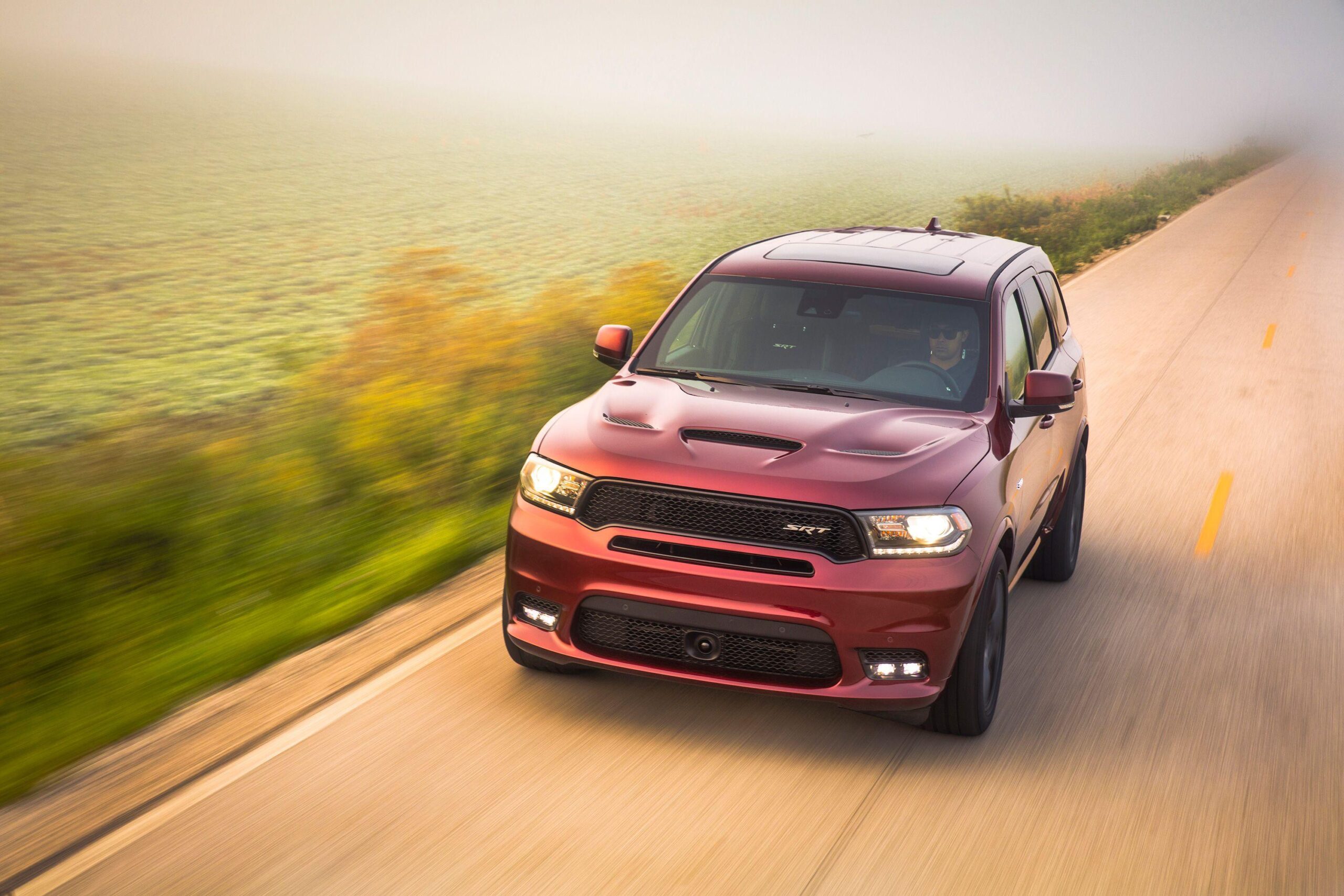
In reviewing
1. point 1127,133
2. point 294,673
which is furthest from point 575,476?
point 1127,133

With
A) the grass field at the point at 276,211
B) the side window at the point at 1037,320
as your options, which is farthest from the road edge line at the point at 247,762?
the grass field at the point at 276,211

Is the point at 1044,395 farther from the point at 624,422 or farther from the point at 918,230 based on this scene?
the point at 918,230

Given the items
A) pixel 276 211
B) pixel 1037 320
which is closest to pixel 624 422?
pixel 1037 320

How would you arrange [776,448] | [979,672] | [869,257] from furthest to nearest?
[869,257] < [979,672] < [776,448]

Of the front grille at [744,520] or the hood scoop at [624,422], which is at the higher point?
the hood scoop at [624,422]

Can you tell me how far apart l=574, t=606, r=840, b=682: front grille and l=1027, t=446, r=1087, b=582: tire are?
2778 millimetres

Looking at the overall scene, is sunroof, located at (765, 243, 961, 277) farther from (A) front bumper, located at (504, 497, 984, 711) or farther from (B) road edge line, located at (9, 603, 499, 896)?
(B) road edge line, located at (9, 603, 499, 896)

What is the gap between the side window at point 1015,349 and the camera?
595 centimetres

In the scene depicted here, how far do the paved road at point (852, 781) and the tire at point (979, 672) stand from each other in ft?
0.32

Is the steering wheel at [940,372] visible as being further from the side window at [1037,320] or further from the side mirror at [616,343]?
the side mirror at [616,343]

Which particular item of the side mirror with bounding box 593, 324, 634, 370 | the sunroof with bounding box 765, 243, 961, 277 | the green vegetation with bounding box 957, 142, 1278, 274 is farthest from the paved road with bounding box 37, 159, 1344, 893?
the green vegetation with bounding box 957, 142, 1278, 274

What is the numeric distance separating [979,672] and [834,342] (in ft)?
5.60

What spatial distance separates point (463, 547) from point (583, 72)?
9380 centimetres

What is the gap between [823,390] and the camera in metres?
5.66
